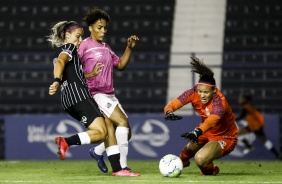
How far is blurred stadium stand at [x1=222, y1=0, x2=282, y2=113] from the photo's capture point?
16.9 m

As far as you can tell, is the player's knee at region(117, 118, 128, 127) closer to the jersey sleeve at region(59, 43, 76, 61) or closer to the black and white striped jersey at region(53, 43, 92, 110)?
the black and white striped jersey at region(53, 43, 92, 110)

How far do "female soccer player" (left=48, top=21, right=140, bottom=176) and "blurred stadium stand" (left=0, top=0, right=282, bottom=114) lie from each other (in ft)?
25.1

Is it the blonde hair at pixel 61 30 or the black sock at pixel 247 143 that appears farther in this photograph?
the black sock at pixel 247 143

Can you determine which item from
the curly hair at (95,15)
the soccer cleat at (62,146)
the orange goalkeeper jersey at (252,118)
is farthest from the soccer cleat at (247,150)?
the soccer cleat at (62,146)

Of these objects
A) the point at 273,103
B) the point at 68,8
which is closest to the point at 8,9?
the point at 68,8

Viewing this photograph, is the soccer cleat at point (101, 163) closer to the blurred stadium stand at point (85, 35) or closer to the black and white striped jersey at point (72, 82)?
the black and white striped jersey at point (72, 82)

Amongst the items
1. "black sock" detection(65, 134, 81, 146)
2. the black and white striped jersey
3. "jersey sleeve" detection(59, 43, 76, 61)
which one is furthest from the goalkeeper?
"jersey sleeve" detection(59, 43, 76, 61)

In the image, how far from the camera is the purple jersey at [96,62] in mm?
9508

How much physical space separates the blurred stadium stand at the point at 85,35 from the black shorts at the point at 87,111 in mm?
8116

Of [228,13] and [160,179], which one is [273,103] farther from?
[160,179]

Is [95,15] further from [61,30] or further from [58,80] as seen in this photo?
[58,80]

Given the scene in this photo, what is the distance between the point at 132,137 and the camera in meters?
14.2

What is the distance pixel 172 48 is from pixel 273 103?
3704mm

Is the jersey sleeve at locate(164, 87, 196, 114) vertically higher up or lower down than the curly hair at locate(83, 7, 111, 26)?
lower down
